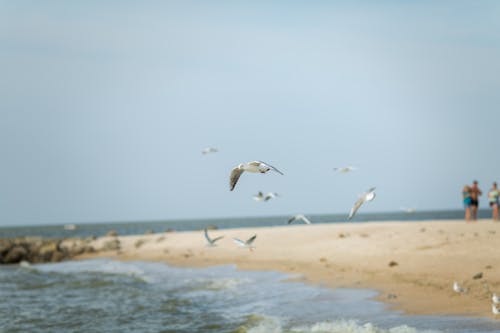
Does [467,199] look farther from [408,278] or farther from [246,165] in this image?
[246,165]

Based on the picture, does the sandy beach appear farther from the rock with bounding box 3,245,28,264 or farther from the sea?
the rock with bounding box 3,245,28,264

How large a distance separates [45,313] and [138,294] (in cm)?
320

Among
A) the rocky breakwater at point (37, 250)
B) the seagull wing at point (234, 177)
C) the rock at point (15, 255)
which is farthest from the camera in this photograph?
the rocky breakwater at point (37, 250)

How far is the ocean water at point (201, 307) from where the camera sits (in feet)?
35.0

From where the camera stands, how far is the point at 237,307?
1401cm

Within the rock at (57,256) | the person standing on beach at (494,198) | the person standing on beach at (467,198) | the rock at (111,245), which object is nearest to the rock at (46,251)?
the rock at (57,256)

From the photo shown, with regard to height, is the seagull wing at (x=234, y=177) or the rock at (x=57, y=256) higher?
the seagull wing at (x=234, y=177)

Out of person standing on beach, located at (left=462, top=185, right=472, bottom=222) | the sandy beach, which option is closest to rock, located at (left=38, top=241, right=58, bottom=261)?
the sandy beach

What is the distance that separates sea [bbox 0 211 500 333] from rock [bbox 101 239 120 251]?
40.6ft

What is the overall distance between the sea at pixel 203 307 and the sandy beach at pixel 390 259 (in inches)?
30.4

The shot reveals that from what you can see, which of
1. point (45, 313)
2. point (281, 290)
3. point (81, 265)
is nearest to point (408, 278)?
point (281, 290)

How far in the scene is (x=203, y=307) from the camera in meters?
14.4

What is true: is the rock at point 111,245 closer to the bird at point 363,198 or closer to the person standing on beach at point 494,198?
the person standing on beach at point 494,198

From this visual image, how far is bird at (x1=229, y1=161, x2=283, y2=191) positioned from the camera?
9.10 metres
